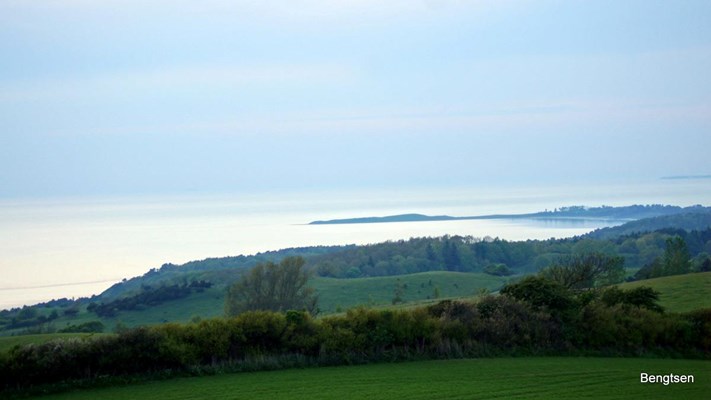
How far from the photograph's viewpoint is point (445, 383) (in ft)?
Result: 62.8

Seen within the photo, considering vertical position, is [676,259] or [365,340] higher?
[676,259]

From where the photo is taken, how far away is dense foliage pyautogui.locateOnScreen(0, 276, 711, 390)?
68.6 ft

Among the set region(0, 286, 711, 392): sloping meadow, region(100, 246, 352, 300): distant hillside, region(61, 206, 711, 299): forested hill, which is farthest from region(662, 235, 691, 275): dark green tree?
region(100, 246, 352, 300): distant hillside

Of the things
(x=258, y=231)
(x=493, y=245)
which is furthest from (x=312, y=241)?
(x=493, y=245)

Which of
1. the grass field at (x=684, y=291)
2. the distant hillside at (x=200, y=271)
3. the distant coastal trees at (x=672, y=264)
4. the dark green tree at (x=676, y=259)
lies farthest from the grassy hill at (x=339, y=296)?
the grass field at (x=684, y=291)

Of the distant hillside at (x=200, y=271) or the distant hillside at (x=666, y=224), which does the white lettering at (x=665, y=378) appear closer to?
the distant hillside at (x=200, y=271)

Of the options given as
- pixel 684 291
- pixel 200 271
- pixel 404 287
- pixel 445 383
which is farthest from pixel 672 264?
pixel 200 271

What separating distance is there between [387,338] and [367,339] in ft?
2.21

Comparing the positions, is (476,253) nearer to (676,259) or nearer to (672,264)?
(676,259)

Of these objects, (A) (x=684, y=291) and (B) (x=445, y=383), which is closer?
(B) (x=445, y=383)

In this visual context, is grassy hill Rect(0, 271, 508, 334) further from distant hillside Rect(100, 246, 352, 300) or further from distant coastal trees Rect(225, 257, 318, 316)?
distant hillside Rect(100, 246, 352, 300)

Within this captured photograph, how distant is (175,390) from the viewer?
19.1 m

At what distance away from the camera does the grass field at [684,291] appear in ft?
136

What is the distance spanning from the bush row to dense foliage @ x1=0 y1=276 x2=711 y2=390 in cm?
3
